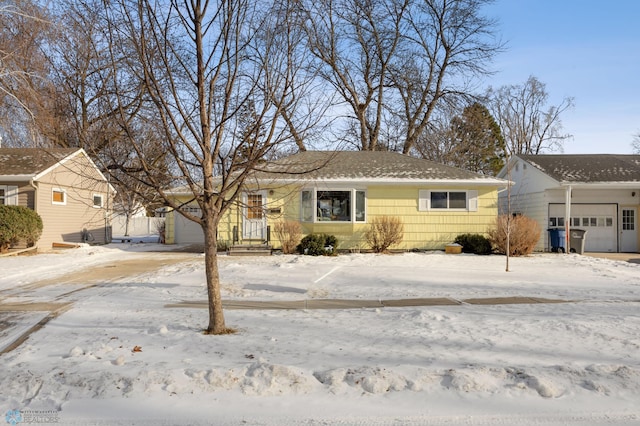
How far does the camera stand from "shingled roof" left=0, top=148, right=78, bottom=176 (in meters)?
19.8

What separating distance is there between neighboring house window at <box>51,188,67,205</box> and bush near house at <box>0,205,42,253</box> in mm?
2140

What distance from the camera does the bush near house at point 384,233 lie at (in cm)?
1827

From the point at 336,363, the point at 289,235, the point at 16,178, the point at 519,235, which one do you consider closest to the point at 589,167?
the point at 519,235

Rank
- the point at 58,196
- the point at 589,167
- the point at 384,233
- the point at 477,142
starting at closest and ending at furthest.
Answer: the point at 384,233 → the point at 58,196 → the point at 589,167 → the point at 477,142

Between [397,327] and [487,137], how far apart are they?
38.4 meters

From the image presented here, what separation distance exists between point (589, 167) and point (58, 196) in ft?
77.5

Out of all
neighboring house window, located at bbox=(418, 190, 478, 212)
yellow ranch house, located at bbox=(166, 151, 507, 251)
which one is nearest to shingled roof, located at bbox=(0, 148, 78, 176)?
yellow ranch house, located at bbox=(166, 151, 507, 251)

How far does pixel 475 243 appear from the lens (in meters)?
18.3

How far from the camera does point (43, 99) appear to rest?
14523 mm

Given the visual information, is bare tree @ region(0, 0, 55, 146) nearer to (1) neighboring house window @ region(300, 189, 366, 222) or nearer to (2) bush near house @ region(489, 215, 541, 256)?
(1) neighboring house window @ region(300, 189, 366, 222)

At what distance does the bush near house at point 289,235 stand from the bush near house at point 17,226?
30.6 feet

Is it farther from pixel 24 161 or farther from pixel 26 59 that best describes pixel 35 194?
pixel 26 59

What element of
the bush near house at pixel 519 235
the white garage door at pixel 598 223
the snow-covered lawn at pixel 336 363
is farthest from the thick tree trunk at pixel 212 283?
the white garage door at pixel 598 223

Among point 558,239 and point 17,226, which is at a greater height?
point 17,226
